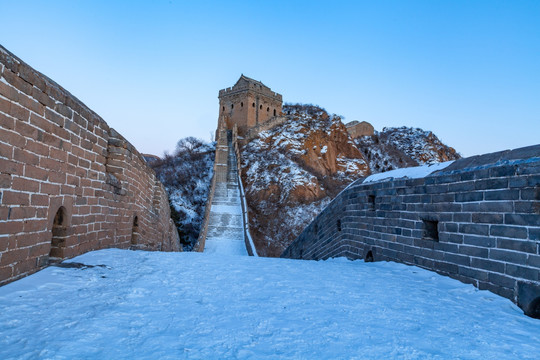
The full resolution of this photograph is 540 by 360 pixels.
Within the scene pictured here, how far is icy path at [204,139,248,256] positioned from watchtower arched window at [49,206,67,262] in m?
7.04

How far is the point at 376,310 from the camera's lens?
3238mm

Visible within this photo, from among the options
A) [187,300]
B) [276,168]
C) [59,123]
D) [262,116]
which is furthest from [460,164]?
[262,116]

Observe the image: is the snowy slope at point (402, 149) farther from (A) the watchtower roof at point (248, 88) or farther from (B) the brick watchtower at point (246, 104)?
(A) the watchtower roof at point (248, 88)

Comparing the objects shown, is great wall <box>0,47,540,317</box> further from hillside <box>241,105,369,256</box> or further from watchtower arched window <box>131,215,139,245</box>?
hillside <box>241,105,369,256</box>

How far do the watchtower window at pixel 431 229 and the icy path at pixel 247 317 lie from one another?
782 millimetres

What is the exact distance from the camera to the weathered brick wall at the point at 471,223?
3.63m

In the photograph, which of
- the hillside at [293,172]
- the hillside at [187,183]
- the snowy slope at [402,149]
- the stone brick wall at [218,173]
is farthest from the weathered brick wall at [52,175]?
the snowy slope at [402,149]

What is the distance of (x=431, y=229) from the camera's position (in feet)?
16.9

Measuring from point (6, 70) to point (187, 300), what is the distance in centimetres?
284

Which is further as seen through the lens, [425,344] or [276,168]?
[276,168]

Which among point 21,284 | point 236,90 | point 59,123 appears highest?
point 236,90

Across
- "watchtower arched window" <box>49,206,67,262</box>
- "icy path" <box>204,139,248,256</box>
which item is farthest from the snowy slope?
"watchtower arched window" <box>49,206,67,262</box>

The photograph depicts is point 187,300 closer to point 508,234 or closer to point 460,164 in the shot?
point 508,234

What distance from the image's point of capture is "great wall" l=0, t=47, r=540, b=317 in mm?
3428
